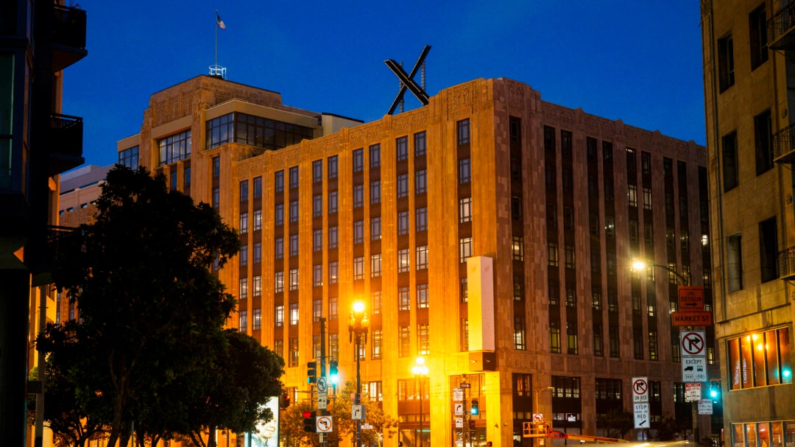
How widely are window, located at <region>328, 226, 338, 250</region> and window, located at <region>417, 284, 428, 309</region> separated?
1246 centimetres

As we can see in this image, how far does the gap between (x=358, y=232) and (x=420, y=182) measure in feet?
29.3

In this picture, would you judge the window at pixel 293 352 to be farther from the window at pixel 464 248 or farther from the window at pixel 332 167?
the window at pixel 464 248

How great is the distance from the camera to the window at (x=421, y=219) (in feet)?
309

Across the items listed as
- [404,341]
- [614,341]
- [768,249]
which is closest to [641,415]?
[768,249]

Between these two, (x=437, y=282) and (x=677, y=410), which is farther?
(x=677, y=410)

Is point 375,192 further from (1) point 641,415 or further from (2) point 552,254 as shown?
(1) point 641,415

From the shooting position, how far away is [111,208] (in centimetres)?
3428

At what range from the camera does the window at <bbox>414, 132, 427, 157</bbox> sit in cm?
9510

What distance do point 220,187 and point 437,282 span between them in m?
32.6

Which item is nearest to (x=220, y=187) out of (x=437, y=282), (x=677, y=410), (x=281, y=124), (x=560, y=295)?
(x=281, y=124)

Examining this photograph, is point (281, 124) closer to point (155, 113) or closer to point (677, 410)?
point (155, 113)

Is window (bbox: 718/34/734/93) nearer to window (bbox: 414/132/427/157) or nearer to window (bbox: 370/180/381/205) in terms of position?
window (bbox: 414/132/427/157)

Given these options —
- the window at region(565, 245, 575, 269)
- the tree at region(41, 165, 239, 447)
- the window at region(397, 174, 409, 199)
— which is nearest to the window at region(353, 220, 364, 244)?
the window at region(397, 174, 409, 199)

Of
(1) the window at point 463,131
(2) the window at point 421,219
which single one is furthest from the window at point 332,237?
(1) the window at point 463,131
